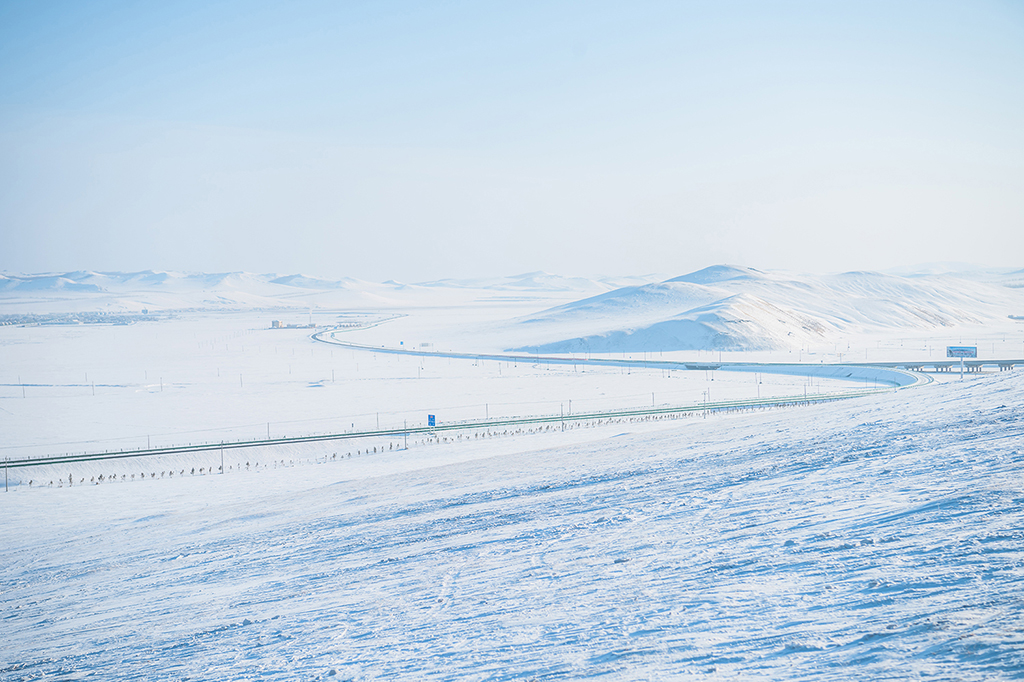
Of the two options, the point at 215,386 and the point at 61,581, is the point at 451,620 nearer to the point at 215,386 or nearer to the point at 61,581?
the point at 61,581

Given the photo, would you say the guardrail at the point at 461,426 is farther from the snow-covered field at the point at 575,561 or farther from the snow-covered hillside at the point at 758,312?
the snow-covered hillside at the point at 758,312

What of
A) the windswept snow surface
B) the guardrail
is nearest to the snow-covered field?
the windswept snow surface

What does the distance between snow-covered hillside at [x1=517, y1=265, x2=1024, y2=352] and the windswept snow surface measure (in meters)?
66.2

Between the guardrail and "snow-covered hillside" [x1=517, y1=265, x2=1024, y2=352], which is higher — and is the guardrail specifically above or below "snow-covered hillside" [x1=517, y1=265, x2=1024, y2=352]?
below

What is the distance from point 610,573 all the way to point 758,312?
87524 millimetres

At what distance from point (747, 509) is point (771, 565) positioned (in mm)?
2349

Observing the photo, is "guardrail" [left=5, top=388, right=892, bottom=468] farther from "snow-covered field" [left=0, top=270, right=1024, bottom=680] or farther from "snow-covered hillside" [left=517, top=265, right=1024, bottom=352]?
"snow-covered hillside" [left=517, top=265, right=1024, bottom=352]

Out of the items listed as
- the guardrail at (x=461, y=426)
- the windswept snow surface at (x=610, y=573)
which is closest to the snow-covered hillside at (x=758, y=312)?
the guardrail at (x=461, y=426)

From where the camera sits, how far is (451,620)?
7.45 meters

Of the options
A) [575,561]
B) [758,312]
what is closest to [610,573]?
[575,561]

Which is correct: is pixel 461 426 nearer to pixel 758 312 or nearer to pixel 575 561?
pixel 575 561

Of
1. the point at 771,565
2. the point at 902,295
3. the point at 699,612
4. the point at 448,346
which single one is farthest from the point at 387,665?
the point at 902,295

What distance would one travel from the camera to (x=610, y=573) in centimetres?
798

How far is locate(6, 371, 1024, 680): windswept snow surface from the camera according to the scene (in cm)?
568
